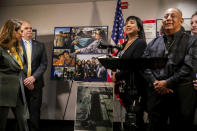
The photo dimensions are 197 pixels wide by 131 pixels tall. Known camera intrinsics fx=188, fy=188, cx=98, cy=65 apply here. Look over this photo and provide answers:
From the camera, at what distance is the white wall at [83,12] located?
3912 millimetres

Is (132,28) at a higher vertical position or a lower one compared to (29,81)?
higher

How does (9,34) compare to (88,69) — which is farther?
(88,69)

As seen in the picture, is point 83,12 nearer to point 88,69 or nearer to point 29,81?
point 88,69

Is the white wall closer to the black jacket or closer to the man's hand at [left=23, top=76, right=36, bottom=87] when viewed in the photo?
the man's hand at [left=23, top=76, right=36, bottom=87]

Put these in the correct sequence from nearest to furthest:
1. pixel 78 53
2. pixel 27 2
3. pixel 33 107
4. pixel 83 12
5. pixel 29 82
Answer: pixel 29 82 < pixel 33 107 < pixel 78 53 < pixel 83 12 < pixel 27 2

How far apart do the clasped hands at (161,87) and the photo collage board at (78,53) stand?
6.70ft

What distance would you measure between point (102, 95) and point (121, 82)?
0.87 meters

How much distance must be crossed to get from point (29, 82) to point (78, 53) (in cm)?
138

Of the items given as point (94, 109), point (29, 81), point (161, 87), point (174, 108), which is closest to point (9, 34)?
point (29, 81)

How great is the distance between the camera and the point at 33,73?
325 centimetres

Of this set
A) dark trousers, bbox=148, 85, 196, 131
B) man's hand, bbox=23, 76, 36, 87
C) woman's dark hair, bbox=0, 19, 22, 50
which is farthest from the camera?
man's hand, bbox=23, 76, 36, 87

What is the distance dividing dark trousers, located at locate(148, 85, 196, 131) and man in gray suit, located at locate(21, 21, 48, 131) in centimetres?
197

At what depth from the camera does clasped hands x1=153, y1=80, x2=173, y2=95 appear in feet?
6.00

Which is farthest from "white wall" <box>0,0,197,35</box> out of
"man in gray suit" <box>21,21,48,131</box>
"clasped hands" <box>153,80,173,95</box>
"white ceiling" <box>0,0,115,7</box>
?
"clasped hands" <box>153,80,173,95</box>
